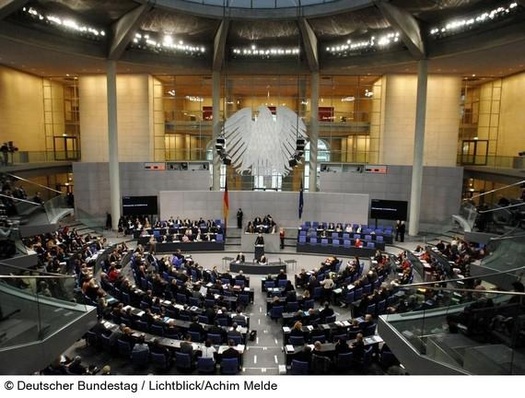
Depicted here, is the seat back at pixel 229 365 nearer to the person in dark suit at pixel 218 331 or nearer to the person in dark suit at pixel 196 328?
the person in dark suit at pixel 218 331

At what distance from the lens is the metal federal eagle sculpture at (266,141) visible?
1945cm

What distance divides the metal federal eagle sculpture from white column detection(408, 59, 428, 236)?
785 centimetres

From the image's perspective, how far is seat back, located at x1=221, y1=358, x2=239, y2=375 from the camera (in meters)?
9.35

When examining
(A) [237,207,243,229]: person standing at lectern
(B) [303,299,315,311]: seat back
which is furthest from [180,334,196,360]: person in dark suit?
(A) [237,207,243,229]: person standing at lectern

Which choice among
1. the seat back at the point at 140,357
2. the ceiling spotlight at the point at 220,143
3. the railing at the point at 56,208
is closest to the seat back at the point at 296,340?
the seat back at the point at 140,357

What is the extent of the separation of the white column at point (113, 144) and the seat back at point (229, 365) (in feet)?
58.1

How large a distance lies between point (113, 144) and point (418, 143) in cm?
1810

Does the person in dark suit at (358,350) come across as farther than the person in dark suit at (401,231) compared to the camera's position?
No

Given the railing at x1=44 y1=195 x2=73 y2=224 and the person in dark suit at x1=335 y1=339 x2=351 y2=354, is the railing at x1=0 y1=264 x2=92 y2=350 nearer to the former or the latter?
the person in dark suit at x1=335 y1=339 x2=351 y2=354

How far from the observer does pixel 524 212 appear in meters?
13.9

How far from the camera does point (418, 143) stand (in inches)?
914

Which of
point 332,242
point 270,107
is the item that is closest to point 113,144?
point 270,107

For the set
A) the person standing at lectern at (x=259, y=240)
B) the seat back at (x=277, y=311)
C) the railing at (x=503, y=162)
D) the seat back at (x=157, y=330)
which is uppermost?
the railing at (x=503, y=162)

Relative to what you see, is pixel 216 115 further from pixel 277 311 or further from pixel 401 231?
pixel 277 311
